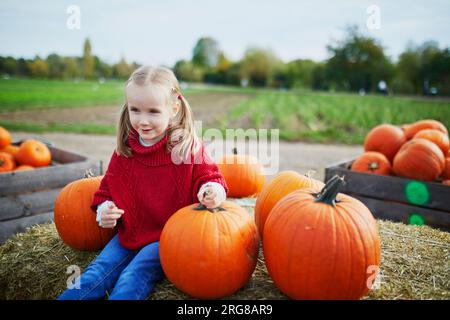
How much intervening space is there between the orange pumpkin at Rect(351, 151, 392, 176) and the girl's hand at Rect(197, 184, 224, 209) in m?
2.77

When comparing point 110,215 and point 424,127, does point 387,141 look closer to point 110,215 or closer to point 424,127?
point 424,127

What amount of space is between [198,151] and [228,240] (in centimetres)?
68

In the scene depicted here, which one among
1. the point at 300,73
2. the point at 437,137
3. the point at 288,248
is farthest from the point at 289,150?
the point at 300,73

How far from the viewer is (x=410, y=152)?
3.90 metres

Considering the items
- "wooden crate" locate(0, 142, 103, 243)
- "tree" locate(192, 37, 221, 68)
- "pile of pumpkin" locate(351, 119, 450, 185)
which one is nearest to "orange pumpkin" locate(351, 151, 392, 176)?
"pile of pumpkin" locate(351, 119, 450, 185)

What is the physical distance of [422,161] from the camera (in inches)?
149

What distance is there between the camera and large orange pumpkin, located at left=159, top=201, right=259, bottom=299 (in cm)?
186

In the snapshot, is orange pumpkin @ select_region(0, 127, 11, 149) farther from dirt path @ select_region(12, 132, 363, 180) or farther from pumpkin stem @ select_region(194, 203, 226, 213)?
pumpkin stem @ select_region(194, 203, 226, 213)

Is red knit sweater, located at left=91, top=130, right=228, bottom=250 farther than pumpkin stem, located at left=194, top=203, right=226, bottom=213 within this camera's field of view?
Yes

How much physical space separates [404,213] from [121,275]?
3.09 meters

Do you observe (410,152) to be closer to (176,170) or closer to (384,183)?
(384,183)

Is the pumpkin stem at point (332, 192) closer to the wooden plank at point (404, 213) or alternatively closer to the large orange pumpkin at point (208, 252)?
the large orange pumpkin at point (208, 252)
